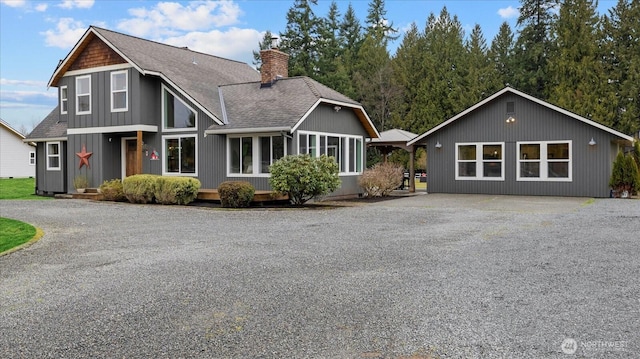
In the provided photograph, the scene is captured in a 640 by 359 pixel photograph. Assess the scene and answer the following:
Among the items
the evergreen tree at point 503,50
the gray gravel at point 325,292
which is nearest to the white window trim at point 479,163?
the gray gravel at point 325,292

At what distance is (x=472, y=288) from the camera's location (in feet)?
18.4

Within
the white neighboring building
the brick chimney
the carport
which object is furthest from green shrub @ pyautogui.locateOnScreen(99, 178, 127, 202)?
the white neighboring building

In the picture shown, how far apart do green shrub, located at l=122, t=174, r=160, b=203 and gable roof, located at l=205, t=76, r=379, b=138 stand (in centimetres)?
260

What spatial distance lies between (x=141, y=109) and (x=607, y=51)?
95.0ft

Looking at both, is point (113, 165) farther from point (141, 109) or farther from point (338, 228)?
point (338, 228)

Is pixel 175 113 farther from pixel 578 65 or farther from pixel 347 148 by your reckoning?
pixel 578 65

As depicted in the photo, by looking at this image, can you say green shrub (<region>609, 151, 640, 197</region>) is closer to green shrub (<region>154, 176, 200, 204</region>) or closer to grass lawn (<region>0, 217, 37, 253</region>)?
green shrub (<region>154, 176, 200, 204</region>)

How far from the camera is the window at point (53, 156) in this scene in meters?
22.3

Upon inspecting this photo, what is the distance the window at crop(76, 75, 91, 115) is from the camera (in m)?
20.3

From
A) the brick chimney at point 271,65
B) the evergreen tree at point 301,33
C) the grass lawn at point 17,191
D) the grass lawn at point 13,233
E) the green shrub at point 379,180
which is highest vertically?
the evergreen tree at point 301,33

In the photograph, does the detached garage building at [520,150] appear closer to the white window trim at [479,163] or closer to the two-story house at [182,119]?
the white window trim at [479,163]

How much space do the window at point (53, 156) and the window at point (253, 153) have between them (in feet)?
29.7

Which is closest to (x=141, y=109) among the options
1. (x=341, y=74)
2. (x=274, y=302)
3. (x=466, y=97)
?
(x=274, y=302)

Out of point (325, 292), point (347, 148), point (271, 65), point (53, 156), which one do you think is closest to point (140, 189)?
point (271, 65)
